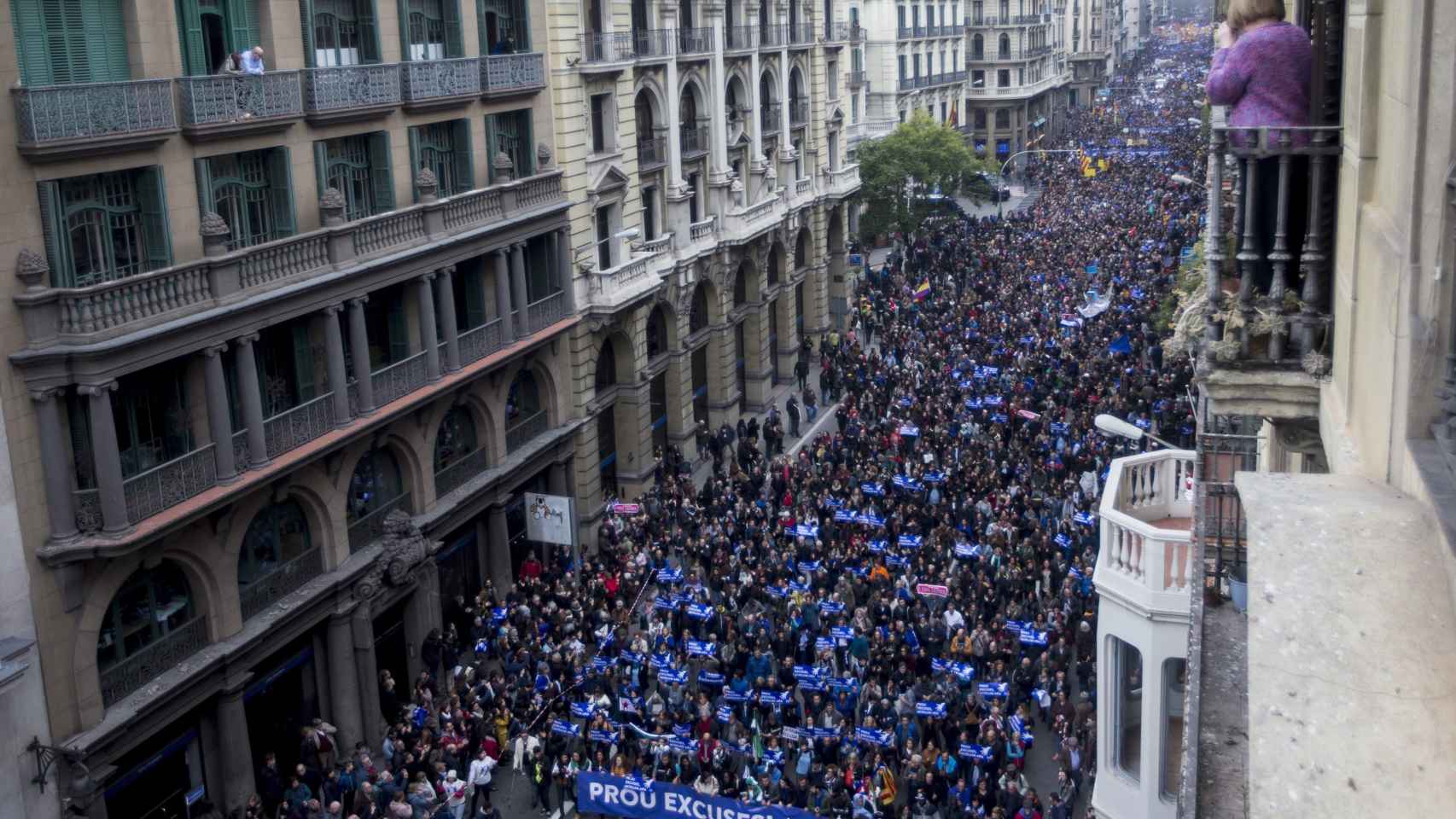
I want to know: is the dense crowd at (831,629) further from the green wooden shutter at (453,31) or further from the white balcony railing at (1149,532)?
the green wooden shutter at (453,31)

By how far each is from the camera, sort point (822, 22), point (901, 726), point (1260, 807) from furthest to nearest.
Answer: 1. point (822, 22)
2. point (901, 726)
3. point (1260, 807)

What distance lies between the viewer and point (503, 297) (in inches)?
1387

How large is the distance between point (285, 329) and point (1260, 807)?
83.0 ft

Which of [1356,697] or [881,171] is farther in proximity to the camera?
[881,171]

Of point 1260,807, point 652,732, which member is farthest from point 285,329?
point 1260,807

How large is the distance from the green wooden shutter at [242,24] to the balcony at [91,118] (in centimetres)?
259

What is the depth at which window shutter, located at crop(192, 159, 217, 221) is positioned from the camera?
25516mm

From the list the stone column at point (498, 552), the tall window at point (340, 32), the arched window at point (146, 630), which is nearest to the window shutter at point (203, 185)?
the tall window at point (340, 32)

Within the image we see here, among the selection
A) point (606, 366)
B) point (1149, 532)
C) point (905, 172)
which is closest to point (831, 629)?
point (1149, 532)

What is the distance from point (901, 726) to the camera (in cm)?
2591

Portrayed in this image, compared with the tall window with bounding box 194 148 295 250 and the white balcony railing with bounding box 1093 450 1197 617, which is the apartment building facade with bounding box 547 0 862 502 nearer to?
the tall window with bounding box 194 148 295 250

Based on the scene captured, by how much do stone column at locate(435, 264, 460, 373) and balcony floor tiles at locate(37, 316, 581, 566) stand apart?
34 cm

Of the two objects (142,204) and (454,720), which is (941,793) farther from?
(142,204)

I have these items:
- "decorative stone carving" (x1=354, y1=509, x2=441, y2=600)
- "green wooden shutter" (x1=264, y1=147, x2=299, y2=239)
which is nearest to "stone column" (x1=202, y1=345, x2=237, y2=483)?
"green wooden shutter" (x1=264, y1=147, x2=299, y2=239)
